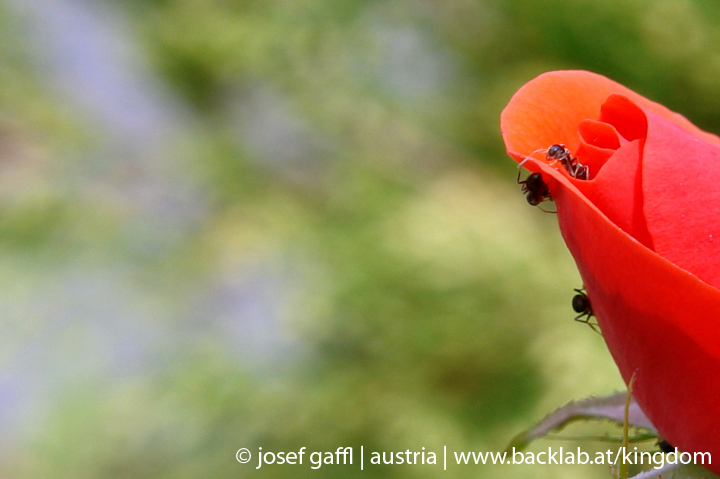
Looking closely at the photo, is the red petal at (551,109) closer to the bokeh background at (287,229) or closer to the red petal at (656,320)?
the red petal at (656,320)

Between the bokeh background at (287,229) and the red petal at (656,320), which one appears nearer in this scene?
the red petal at (656,320)

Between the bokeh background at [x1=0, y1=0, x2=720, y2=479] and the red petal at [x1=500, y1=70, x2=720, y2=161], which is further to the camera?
the bokeh background at [x1=0, y1=0, x2=720, y2=479]

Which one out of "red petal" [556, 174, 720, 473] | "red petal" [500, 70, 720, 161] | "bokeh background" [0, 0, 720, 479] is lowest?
"red petal" [556, 174, 720, 473]

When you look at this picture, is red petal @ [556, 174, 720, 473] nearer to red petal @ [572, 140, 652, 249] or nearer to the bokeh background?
red petal @ [572, 140, 652, 249]

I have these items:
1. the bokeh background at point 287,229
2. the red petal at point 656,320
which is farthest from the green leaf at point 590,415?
the bokeh background at point 287,229

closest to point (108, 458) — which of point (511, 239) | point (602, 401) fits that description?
point (511, 239)

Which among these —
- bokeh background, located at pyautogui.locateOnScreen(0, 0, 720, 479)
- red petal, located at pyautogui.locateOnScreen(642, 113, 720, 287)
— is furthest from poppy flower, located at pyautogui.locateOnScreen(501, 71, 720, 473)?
bokeh background, located at pyautogui.locateOnScreen(0, 0, 720, 479)

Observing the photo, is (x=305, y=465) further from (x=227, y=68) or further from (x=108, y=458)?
(x=227, y=68)
